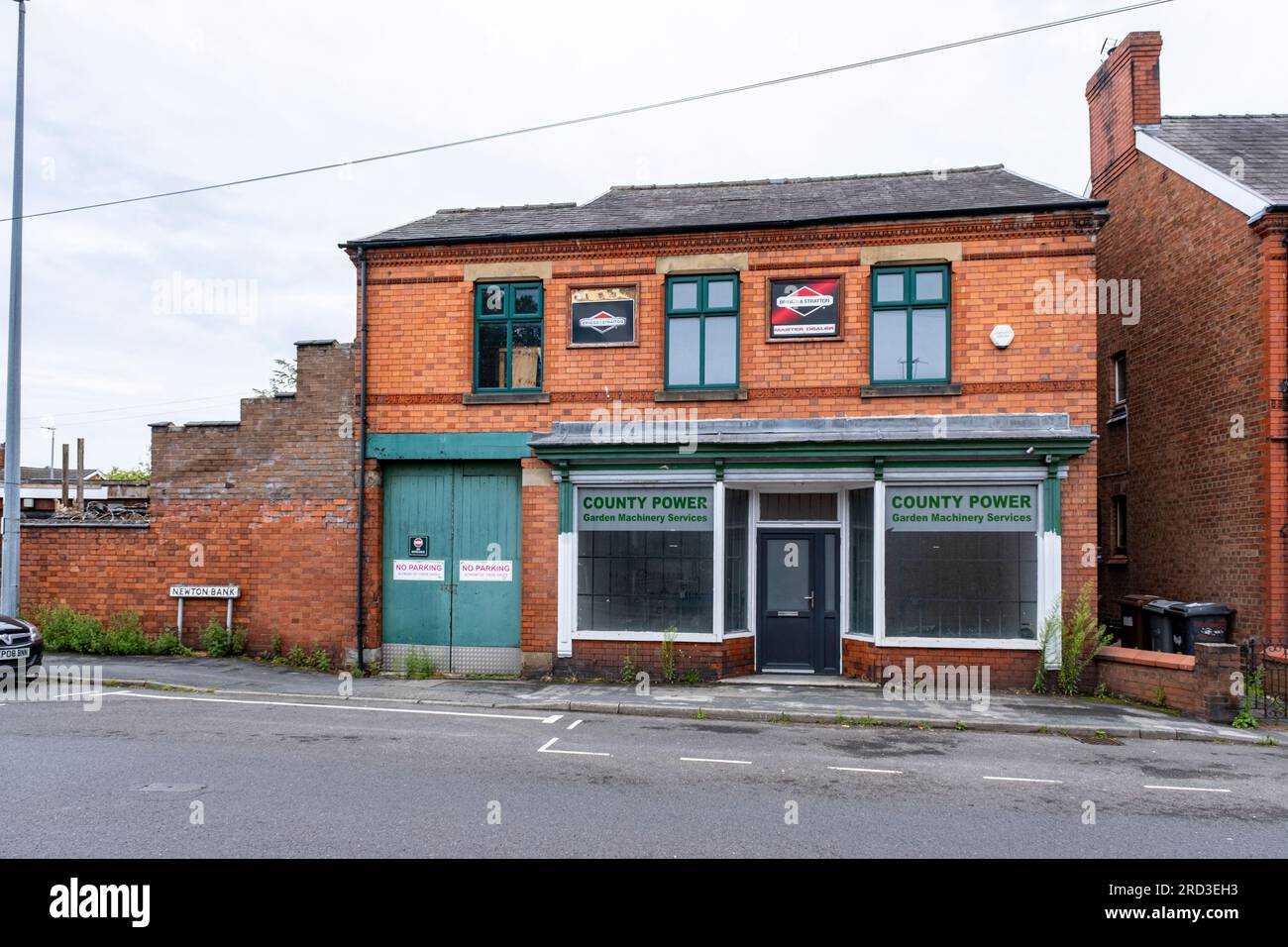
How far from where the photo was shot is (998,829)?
6.30 meters

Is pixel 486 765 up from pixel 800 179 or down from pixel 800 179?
down

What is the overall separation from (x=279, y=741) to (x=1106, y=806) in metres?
7.73

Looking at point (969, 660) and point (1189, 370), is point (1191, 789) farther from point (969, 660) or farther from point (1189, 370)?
point (1189, 370)

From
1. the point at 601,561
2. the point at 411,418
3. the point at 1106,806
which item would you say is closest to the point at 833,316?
the point at 601,561

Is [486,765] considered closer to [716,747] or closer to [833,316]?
[716,747]

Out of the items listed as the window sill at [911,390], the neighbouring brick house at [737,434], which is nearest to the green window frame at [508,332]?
the neighbouring brick house at [737,434]

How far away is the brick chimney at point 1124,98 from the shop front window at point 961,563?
8.68 m

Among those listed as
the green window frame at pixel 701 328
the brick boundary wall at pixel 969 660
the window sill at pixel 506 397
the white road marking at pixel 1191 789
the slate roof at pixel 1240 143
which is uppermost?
the slate roof at pixel 1240 143

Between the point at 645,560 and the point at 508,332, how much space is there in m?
4.32

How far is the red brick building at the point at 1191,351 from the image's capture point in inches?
483

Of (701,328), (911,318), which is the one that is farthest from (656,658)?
(911,318)

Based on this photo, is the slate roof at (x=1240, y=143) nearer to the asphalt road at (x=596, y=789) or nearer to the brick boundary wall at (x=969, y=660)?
the brick boundary wall at (x=969, y=660)

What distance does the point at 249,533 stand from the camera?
14594 millimetres

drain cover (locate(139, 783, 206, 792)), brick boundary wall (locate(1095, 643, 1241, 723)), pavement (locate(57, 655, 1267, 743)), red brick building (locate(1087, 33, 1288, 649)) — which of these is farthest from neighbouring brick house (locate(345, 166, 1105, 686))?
drain cover (locate(139, 783, 206, 792))
